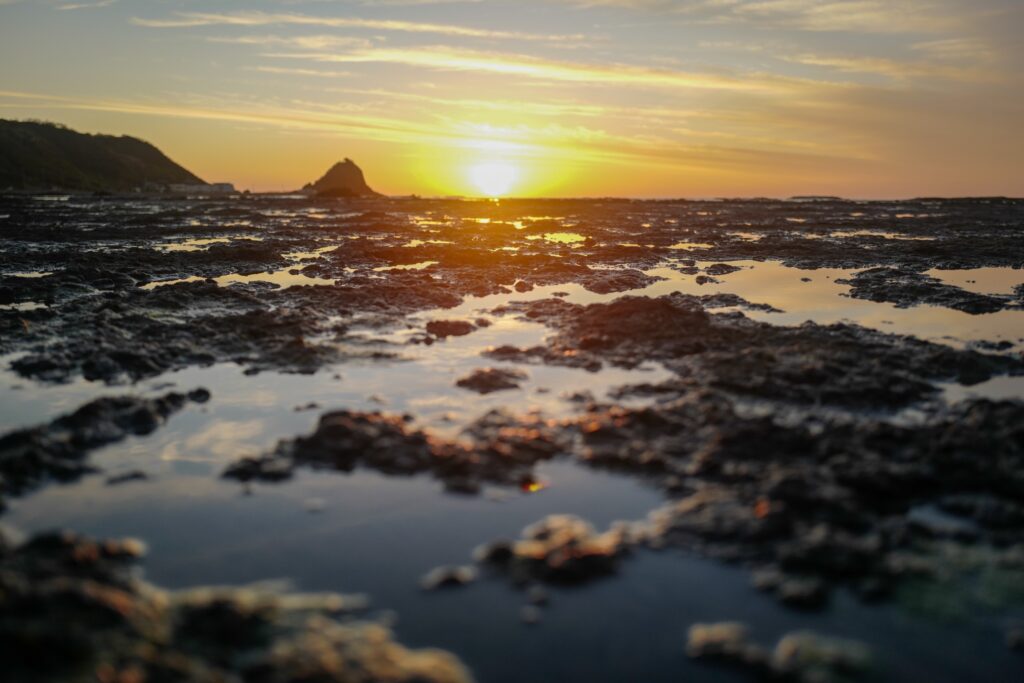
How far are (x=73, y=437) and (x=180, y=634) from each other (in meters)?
4.07

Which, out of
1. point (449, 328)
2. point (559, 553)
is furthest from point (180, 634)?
point (449, 328)

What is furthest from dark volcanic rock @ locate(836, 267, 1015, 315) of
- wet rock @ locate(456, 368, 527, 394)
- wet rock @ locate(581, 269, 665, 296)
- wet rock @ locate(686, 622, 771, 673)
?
wet rock @ locate(686, 622, 771, 673)

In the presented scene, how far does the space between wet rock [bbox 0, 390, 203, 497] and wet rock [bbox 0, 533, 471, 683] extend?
6.21ft

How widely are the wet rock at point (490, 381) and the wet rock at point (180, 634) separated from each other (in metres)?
4.82

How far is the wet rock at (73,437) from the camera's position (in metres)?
6.45

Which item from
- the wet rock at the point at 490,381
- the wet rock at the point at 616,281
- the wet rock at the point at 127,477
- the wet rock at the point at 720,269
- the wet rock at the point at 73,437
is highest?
the wet rock at the point at 720,269

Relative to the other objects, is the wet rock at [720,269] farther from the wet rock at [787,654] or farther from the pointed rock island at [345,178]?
the pointed rock island at [345,178]

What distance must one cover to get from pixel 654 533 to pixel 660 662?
154cm

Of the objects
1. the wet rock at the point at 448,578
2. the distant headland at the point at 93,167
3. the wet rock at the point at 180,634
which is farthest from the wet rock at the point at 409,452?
the distant headland at the point at 93,167

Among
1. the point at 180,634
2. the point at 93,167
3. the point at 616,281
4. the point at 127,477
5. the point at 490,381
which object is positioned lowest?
the point at 180,634

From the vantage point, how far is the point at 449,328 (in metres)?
13.0

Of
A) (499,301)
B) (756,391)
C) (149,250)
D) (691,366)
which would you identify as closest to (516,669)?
(756,391)

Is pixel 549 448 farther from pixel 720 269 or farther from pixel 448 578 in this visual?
pixel 720 269

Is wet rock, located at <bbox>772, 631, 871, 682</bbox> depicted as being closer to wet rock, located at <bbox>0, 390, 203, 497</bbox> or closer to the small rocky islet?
the small rocky islet
